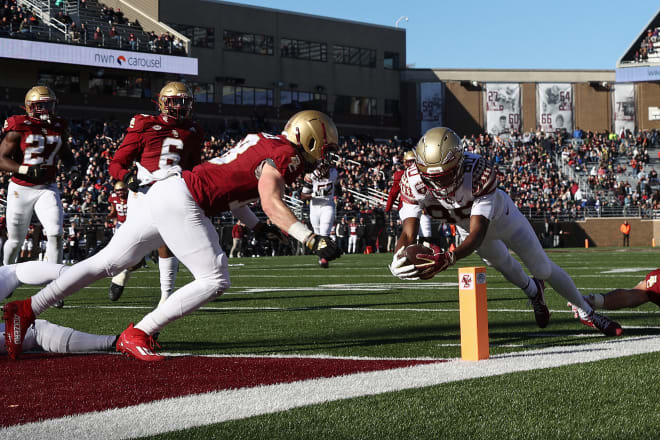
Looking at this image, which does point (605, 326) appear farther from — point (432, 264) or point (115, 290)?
point (115, 290)

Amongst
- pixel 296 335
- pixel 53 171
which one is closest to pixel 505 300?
pixel 296 335

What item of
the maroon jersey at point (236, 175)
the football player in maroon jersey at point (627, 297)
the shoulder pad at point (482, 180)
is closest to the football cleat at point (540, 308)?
the football player in maroon jersey at point (627, 297)

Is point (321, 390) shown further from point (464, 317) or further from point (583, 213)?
point (583, 213)

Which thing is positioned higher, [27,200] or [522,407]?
[27,200]

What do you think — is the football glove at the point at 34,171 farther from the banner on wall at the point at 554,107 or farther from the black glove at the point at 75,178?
the banner on wall at the point at 554,107

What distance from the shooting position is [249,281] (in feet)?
41.0

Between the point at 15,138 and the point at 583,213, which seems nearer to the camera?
the point at 15,138

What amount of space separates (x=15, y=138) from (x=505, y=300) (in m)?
5.10

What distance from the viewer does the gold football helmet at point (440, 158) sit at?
4.91 metres

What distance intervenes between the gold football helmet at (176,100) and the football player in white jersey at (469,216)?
2219mm

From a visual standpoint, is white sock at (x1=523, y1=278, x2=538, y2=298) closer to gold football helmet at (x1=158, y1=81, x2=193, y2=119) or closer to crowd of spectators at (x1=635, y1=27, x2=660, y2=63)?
gold football helmet at (x1=158, y1=81, x2=193, y2=119)

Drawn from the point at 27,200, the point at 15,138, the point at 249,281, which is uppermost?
the point at 15,138

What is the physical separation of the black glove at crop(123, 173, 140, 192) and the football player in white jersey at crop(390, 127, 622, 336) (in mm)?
2205

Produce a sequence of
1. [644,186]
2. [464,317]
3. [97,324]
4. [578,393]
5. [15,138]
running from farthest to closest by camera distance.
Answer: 1. [644,186]
2. [15,138]
3. [97,324]
4. [464,317]
5. [578,393]
